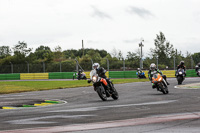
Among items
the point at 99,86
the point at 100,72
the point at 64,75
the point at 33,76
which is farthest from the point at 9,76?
the point at 99,86

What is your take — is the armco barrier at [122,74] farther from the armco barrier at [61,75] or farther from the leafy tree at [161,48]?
the leafy tree at [161,48]

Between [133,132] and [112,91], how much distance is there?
289 inches

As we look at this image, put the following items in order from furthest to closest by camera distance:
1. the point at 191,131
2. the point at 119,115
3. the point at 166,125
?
the point at 119,115, the point at 166,125, the point at 191,131

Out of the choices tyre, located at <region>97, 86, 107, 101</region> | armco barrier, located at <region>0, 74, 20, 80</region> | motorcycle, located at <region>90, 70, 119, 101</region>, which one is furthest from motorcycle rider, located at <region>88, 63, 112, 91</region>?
armco barrier, located at <region>0, 74, 20, 80</region>

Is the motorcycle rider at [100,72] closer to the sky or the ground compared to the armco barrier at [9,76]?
closer to the sky

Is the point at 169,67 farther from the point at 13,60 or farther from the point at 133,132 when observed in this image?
the point at 13,60

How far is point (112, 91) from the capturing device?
13.0 metres

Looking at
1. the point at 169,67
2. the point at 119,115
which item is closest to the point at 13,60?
the point at 169,67

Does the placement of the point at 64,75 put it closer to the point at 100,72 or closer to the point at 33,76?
the point at 33,76

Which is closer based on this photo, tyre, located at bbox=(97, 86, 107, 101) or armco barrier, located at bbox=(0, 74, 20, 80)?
tyre, located at bbox=(97, 86, 107, 101)

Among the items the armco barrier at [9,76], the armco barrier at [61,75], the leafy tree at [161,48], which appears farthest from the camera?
the leafy tree at [161,48]

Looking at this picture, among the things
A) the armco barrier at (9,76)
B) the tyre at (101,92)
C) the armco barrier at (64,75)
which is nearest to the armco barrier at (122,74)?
the armco barrier at (64,75)

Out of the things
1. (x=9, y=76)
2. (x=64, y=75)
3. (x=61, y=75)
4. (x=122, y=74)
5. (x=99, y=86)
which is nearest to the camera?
(x=99, y=86)

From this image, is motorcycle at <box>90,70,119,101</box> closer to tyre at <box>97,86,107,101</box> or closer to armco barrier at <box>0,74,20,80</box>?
tyre at <box>97,86,107,101</box>
